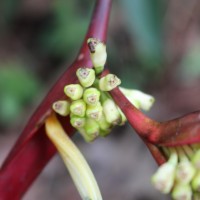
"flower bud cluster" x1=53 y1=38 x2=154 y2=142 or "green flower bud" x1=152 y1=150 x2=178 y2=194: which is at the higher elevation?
"flower bud cluster" x1=53 y1=38 x2=154 y2=142

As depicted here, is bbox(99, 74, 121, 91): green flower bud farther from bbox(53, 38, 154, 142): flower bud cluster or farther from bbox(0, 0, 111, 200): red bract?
bbox(0, 0, 111, 200): red bract

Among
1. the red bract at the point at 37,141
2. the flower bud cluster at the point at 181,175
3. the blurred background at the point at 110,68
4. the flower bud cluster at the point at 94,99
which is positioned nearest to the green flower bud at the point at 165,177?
the flower bud cluster at the point at 181,175

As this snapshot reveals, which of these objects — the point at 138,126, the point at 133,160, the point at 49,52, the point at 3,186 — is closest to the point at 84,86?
the point at 138,126

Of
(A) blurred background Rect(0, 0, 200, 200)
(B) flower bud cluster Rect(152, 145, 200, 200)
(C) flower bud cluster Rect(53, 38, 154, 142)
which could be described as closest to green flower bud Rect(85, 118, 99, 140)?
(C) flower bud cluster Rect(53, 38, 154, 142)

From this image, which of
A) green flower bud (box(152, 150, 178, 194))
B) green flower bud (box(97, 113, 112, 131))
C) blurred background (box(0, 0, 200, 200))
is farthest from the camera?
blurred background (box(0, 0, 200, 200))

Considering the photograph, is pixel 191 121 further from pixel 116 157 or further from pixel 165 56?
pixel 165 56

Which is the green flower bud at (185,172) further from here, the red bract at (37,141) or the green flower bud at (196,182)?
the red bract at (37,141)

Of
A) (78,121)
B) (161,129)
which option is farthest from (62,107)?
(161,129)
